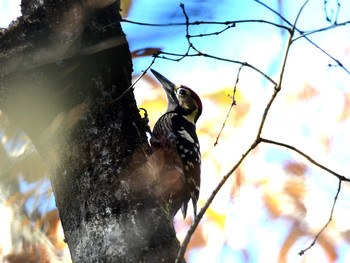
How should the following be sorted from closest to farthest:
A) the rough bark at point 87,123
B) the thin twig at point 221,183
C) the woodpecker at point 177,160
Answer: the thin twig at point 221,183
the rough bark at point 87,123
the woodpecker at point 177,160

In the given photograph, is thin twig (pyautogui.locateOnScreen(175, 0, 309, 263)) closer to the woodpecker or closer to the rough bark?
the rough bark

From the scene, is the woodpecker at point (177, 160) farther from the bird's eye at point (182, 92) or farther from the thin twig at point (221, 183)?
the thin twig at point (221, 183)

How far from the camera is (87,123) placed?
2434 millimetres

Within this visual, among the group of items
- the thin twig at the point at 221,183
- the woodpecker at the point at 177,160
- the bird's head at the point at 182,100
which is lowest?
the thin twig at the point at 221,183

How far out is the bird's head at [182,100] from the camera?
5.32 m

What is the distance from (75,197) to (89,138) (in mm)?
316

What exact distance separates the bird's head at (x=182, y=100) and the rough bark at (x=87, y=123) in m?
2.37

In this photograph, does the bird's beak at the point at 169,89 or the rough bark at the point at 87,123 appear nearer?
the rough bark at the point at 87,123

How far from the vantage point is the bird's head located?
17.5 feet

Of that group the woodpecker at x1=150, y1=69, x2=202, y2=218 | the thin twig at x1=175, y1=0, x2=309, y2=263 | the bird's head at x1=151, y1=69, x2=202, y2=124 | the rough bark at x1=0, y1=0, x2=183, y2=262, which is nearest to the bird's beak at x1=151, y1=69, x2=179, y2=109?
the bird's head at x1=151, y1=69, x2=202, y2=124

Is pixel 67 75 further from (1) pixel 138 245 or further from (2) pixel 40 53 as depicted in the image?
(1) pixel 138 245

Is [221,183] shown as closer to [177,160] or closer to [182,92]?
[177,160]

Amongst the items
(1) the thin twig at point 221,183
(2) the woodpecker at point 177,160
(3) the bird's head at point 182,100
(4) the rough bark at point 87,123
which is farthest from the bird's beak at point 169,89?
(1) the thin twig at point 221,183

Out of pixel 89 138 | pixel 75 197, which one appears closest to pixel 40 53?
pixel 89 138
